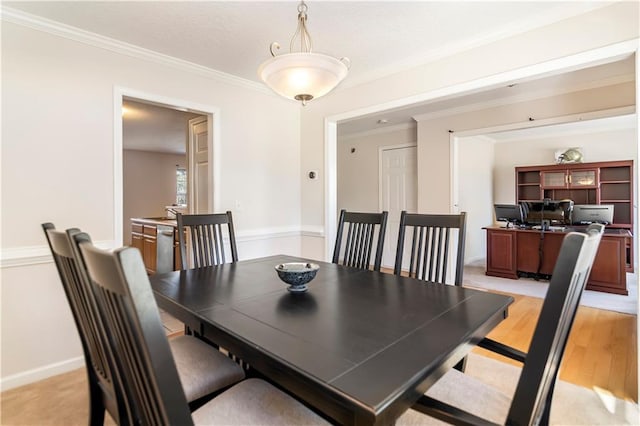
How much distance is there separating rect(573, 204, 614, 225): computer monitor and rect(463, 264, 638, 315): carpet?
3.22 feet

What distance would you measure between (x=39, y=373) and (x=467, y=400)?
268cm

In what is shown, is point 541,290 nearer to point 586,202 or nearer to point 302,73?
point 586,202

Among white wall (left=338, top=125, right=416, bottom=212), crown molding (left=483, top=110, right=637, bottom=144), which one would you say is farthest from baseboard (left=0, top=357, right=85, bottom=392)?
crown molding (left=483, top=110, right=637, bottom=144)

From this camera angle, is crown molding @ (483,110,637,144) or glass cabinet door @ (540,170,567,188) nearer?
crown molding @ (483,110,637,144)

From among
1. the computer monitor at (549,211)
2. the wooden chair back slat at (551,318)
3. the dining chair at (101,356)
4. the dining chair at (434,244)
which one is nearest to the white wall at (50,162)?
the dining chair at (101,356)

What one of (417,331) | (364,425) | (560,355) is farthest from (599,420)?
(364,425)

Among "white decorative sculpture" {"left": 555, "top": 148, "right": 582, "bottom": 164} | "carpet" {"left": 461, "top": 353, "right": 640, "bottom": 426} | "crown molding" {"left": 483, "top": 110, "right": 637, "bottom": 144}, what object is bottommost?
"carpet" {"left": 461, "top": 353, "right": 640, "bottom": 426}

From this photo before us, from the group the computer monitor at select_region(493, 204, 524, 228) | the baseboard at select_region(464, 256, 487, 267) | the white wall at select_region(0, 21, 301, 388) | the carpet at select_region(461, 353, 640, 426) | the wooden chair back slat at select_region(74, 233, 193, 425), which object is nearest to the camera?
the wooden chair back slat at select_region(74, 233, 193, 425)

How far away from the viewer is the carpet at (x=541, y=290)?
12.1ft

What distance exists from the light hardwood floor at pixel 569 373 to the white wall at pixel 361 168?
294cm

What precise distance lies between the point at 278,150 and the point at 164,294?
8.21ft

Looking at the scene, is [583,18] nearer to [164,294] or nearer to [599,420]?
[599,420]

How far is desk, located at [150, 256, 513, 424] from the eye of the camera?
81 cm

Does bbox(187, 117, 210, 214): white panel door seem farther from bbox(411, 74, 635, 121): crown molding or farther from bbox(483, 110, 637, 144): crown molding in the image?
bbox(483, 110, 637, 144): crown molding
